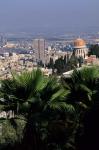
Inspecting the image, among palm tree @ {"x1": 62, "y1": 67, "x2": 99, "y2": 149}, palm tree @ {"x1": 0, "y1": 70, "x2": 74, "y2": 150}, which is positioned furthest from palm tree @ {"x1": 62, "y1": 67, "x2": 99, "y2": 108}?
palm tree @ {"x1": 0, "y1": 70, "x2": 74, "y2": 150}

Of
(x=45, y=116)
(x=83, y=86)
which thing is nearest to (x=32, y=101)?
(x=45, y=116)

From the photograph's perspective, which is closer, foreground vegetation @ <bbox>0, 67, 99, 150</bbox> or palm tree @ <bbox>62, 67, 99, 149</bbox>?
foreground vegetation @ <bbox>0, 67, 99, 150</bbox>

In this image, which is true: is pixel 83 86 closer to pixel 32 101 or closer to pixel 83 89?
pixel 83 89

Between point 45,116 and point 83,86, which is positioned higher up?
point 83,86

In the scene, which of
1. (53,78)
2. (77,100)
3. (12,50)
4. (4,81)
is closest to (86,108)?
(77,100)

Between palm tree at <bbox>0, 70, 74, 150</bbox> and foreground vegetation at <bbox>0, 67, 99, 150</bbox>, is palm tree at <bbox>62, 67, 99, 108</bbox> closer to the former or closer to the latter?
foreground vegetation at <bbox>0, 67, 99, 150</bbox>

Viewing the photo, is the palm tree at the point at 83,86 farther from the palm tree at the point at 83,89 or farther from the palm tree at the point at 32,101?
the palm tree at the point at 32,101

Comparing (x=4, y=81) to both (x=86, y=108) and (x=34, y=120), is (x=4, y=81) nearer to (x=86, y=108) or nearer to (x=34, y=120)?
(x=34, y=120)
